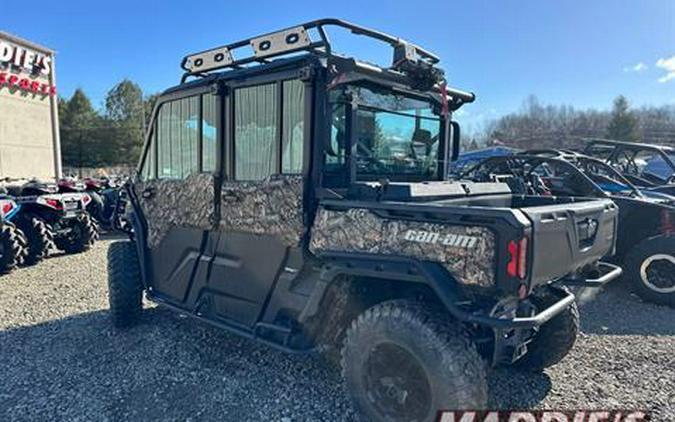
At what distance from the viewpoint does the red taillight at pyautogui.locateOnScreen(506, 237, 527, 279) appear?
7.61 feet

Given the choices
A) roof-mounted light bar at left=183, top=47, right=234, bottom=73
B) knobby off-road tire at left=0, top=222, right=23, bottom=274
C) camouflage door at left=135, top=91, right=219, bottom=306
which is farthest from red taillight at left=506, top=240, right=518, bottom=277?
knobby off-road tire at left=0, top=222, right=23, bottom=274

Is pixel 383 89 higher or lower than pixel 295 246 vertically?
higher

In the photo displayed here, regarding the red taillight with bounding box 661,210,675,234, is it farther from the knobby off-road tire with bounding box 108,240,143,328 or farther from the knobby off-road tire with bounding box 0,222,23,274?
the knobby off-road tire with bounding box 0,222,23,274

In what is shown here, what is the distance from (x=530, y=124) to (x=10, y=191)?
2461 inches

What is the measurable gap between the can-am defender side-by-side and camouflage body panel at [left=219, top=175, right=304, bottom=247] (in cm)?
1

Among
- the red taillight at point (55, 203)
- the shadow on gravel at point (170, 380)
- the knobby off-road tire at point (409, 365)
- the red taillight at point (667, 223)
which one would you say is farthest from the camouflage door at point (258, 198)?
the red taillight at point (55, 203)

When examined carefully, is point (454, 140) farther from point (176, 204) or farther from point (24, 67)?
point (24, 67)

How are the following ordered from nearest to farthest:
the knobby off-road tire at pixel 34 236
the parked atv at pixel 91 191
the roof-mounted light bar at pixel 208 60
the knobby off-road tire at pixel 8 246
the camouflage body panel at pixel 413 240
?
the camouflage body panel at pixel 413 240 → the roof-mounted light bar at pixel 208 60 → the knobby off-road tire at pixel 8 246 → the knobby off-road tire at pixel 34 236 → the parked atv at pixel 91 191

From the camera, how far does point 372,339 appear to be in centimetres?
285

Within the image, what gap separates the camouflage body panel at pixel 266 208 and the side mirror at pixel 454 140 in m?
1.83

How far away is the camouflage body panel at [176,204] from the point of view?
152 inches

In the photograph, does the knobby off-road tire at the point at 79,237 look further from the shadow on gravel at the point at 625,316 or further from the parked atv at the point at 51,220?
the shadow on gravel at the point at 625,316

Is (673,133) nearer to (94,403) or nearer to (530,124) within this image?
(530,124)

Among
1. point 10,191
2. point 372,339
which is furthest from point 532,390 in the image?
point 10,191
